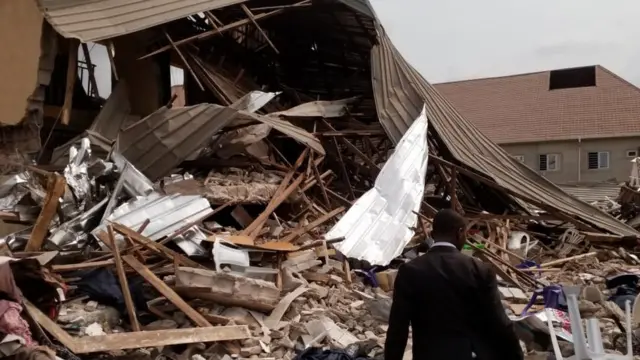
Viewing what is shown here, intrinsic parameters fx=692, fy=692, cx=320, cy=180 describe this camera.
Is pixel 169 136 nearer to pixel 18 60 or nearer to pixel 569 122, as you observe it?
pixel 18 60

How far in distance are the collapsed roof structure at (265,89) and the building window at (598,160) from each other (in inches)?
714

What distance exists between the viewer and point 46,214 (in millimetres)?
7473

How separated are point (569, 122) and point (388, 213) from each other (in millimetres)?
24150

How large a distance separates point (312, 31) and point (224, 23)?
220 centimetres

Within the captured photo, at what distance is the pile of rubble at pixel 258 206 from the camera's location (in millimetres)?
6484

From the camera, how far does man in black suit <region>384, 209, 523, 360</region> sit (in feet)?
10.9

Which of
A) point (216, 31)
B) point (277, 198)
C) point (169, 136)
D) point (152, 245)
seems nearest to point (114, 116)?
point (169, 136)

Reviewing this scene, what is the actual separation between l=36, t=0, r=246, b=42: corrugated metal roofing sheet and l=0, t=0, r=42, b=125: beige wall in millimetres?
417

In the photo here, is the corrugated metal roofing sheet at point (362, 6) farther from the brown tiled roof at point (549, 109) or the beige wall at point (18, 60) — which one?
the brown tiled roof at point (549, 109)

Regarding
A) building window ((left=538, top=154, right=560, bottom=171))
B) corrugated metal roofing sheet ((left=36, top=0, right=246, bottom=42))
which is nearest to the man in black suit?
corrugated metal roofing sheet ((left=36, top=0, right=246, bottom=42))

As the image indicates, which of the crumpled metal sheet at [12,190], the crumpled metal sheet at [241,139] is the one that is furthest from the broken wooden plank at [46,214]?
the crumpled metal sheet at [241,139]

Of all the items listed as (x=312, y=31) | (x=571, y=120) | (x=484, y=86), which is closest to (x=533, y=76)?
(x=484, y=86)

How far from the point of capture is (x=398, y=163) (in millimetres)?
10258

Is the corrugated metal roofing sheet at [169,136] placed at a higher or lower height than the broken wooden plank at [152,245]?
higher
